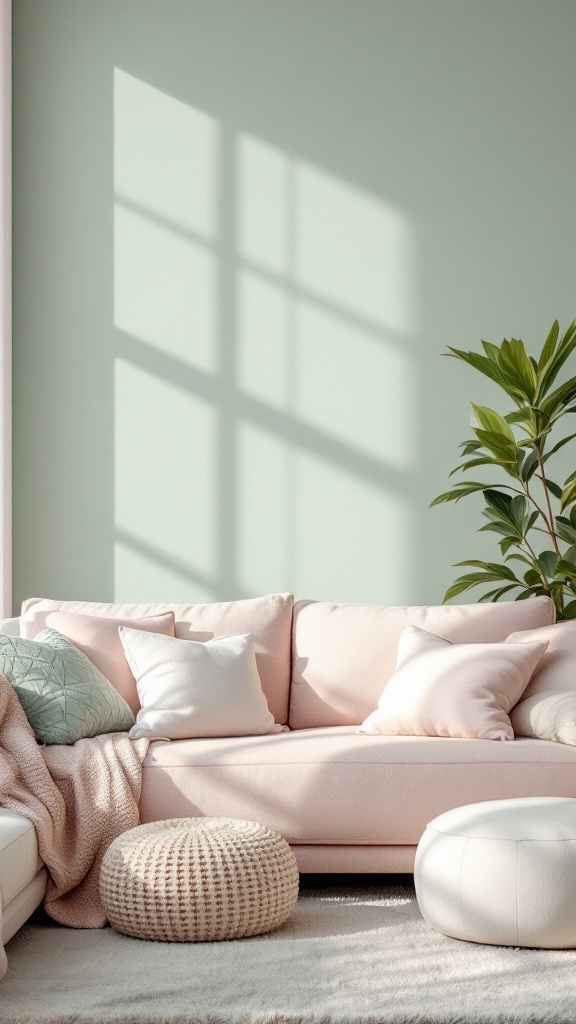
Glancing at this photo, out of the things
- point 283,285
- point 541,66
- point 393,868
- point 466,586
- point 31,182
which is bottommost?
point 393,868

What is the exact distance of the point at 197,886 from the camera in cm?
225

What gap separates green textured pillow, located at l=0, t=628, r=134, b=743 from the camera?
283 centimetres

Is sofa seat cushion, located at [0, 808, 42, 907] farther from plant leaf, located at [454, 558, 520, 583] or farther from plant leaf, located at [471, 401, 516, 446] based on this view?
plant leaf, located at [471, 401, 516, 446]

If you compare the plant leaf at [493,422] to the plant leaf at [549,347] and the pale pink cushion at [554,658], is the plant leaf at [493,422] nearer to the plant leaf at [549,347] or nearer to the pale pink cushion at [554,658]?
the plant leaf at [549,347]

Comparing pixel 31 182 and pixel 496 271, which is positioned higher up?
pixel 31 182

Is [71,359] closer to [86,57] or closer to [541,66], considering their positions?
[86,57]

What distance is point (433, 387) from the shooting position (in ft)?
14.2

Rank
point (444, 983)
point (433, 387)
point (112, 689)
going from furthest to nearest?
point (433, 387)
point (112, 689)
point (444, 983)

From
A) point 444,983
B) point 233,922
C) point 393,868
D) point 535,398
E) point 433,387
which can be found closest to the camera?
point 444,983

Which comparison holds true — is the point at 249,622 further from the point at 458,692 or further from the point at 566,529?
the point at 566,529

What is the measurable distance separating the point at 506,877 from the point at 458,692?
0.81 meters

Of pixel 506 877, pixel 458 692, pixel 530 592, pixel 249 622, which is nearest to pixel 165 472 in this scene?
pixel 249 622

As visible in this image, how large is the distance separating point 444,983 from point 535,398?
85.6 inches

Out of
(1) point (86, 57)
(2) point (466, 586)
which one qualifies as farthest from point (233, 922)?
(1) point (86, 57)
